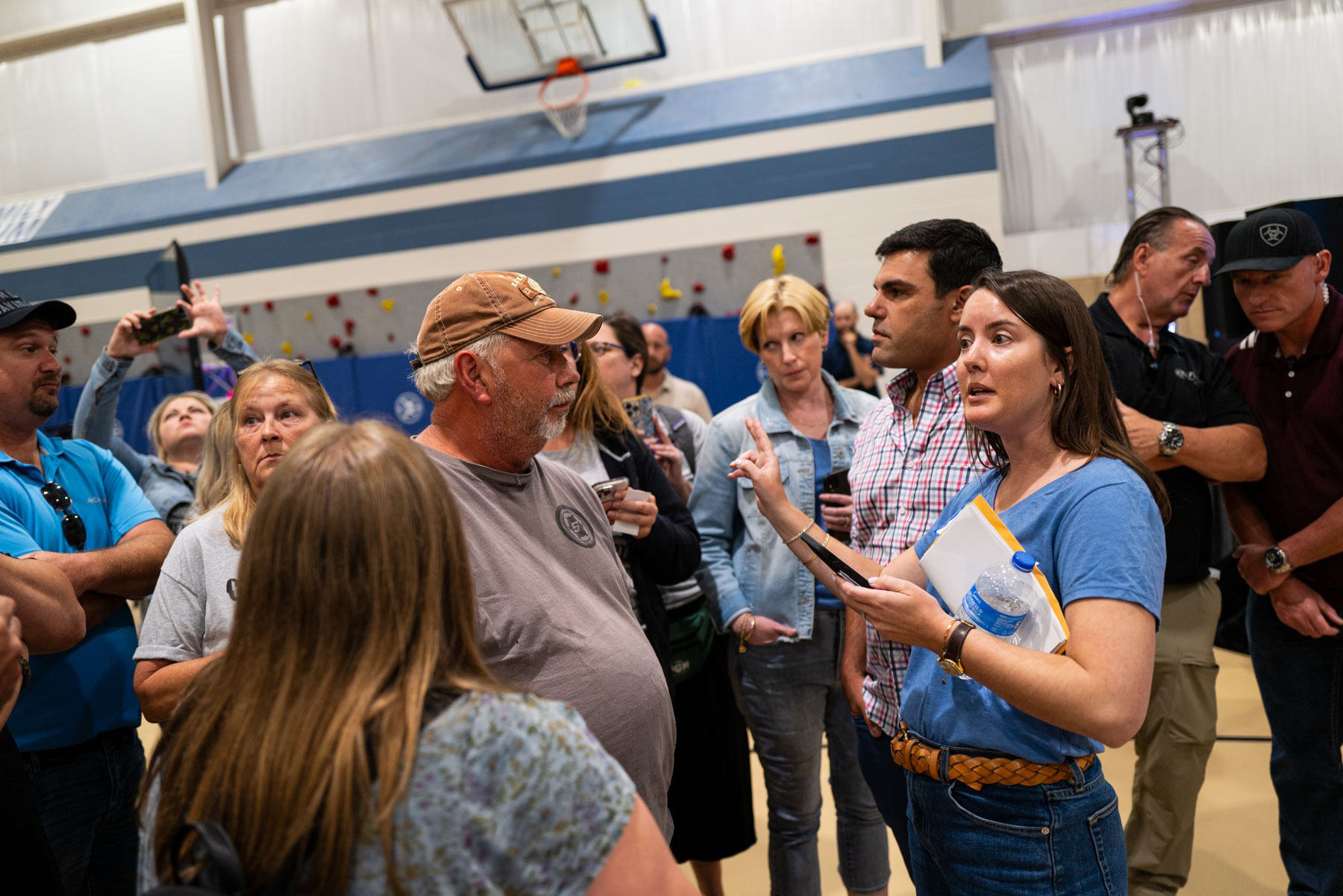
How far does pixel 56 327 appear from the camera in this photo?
247cm

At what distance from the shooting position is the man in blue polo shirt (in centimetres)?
220

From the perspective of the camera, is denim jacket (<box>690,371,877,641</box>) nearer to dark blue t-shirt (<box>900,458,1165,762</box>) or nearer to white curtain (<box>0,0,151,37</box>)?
dark blue t-shirt (<box>900,458,1165,762</box>)

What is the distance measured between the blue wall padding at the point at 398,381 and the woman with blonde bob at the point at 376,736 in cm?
596

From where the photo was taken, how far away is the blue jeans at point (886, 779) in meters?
2.17

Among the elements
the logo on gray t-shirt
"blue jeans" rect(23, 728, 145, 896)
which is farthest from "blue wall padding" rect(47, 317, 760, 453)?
the logo on gray t-shirt

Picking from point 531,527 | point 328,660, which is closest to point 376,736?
point 328,660

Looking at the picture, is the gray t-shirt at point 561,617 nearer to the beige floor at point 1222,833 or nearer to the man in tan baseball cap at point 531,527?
the man in tan baseball cap at point 531,527

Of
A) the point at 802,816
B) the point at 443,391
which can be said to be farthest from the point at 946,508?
the point at 802,816

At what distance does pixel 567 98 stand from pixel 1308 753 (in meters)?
7.34

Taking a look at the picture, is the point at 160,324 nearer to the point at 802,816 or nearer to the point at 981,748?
the point at 802,816

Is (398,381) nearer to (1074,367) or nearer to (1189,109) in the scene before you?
(1189,109)

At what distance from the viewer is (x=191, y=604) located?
1.92m

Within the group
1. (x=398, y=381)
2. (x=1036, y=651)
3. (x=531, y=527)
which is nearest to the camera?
(x=1036, y=651)

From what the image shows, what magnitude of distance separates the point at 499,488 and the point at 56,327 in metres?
1.58
